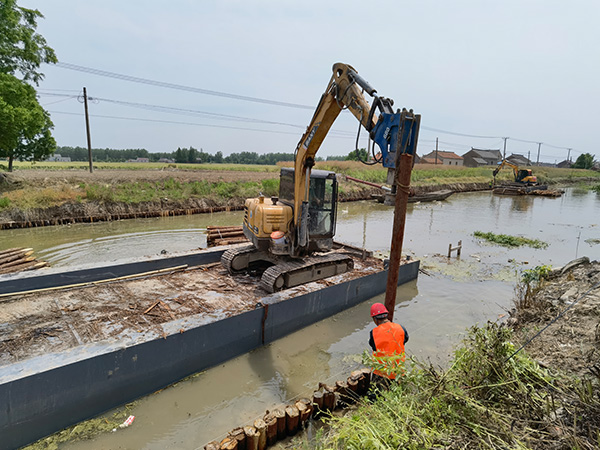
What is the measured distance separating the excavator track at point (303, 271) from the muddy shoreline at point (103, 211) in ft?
43.6

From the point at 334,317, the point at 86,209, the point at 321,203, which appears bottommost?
the point at 334,317

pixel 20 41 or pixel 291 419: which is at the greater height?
pixel 20 41

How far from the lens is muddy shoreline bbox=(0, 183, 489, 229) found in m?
15.3

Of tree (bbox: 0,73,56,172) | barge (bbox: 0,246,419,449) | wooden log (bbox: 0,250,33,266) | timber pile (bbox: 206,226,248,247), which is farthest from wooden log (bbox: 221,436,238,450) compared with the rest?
tree (bbox: 0,73,56,172)

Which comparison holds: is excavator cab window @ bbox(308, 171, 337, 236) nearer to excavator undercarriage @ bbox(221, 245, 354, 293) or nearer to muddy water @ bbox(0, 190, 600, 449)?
excavator undercarriage @ bbox(221, 245, 354, 293)

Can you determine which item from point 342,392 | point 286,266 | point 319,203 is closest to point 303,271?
point 286,266

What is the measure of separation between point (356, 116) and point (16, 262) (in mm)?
9072

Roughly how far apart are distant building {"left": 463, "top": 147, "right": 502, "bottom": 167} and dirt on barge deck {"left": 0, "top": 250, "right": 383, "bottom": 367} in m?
90.9

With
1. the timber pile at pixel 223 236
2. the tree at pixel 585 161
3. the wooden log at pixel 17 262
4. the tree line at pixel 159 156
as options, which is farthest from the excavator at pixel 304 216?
the tree at pixel 585 161

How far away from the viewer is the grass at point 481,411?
2672 mm

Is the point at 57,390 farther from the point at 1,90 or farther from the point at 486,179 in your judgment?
the point at 486,179

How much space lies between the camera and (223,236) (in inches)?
483

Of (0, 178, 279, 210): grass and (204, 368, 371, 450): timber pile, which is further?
(0, 178, 279, 210): grass

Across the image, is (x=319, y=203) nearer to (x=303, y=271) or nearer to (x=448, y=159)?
(x=303, y=271)
